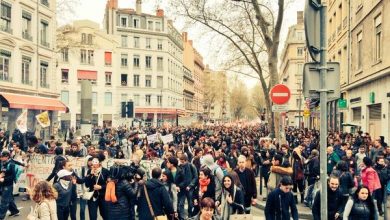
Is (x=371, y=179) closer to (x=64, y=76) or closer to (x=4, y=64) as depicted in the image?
(x=4, y=64)

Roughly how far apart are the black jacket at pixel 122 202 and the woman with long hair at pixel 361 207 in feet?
11.6

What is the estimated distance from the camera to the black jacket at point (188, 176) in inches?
393

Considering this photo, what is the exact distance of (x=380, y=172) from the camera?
1054 centimetres

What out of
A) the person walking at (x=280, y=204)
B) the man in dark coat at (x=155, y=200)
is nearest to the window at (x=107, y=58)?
the man in dark coat at (x=155, y=200)

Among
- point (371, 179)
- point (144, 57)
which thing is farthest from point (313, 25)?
point (144, 57)

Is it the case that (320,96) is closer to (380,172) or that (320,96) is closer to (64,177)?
(64,177)

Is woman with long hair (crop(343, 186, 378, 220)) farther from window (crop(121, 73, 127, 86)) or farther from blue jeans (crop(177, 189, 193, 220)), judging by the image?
window (crop(121, 73, 127, 86))

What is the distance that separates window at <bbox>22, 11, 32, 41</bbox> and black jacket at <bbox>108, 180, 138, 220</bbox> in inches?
1014

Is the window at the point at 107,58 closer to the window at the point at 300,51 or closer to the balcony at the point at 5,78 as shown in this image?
the window at the point at 300,51

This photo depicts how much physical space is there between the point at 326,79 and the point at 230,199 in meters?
3.41

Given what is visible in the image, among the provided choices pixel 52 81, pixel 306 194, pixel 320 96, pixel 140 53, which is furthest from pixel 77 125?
pixel 320 96

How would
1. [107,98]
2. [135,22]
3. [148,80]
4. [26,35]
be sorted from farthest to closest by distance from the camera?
1. [148,80]
2. [135,22]
3. [107,98]
4. [26,35]

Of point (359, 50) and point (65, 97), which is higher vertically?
point (359, 50)

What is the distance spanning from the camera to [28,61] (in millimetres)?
31422
